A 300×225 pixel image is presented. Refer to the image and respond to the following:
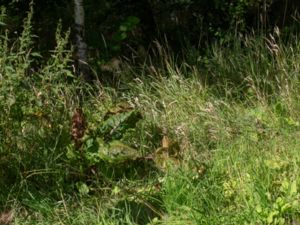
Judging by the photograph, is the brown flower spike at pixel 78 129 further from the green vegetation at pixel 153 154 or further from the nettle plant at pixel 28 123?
the nettle plant at pixel 28 123

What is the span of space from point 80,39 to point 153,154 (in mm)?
2039

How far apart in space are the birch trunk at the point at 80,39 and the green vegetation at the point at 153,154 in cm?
74

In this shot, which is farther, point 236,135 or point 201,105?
point 201,105

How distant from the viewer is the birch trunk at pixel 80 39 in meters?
5.54

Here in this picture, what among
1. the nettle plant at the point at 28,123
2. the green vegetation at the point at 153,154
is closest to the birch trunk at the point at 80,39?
the green vegetation at the point at 153,154

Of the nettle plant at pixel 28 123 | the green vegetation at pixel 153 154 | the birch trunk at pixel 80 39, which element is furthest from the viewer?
the birch trunk at pixel 80 39

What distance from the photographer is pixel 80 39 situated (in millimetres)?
5719

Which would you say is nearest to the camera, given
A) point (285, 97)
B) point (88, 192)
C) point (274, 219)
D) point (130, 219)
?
point (274, 219)

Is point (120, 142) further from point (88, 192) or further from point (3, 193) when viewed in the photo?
point (3, 193)

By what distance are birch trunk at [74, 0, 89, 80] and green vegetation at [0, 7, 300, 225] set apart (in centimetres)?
74

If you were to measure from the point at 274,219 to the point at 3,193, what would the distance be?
1746 millimetres

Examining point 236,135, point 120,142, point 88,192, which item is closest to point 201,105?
point 236,135

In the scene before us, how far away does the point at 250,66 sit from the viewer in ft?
18.0

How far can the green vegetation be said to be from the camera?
3502 mm
